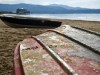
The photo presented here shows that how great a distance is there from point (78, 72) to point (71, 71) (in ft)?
0.26

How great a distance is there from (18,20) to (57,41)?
46.2ft

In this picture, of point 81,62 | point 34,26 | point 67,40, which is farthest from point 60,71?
point 34,26

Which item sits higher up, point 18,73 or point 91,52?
point 91,52

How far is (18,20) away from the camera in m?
17.8

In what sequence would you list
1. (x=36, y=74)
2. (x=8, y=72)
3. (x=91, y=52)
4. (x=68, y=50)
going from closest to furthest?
(x=36, y=74), (x=91, y=52), (x=68, y=50), (x=8, y=72)

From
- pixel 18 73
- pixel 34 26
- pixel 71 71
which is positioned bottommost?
pixel 34 26

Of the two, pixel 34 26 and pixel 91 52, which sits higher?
pixel 91 52

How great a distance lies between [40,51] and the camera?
11.9ft

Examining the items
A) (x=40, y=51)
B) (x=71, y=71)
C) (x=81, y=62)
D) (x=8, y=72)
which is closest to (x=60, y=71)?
(x=71, y=71)

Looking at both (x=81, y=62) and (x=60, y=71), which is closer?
(x=60, y=71)

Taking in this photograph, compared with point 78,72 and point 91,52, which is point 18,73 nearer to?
point 78,72

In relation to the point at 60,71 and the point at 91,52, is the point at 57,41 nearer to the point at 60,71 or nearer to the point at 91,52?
the point at 91,52

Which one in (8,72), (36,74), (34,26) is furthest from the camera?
(34,26)

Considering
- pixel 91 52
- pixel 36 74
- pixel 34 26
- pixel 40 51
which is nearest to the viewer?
pixel 36 74
